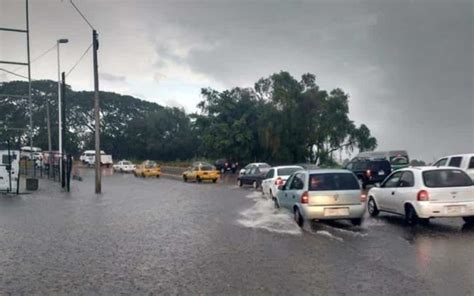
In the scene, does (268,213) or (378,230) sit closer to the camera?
Result: (378,230)

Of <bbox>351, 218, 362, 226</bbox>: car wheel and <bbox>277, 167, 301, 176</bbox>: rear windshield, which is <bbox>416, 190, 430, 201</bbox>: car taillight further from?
<bbox>277, 167, 301, 176</bbox>: rear windshield

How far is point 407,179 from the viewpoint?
14219 mm

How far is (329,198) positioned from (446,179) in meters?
2.87

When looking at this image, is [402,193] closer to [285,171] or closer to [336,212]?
[336,212]

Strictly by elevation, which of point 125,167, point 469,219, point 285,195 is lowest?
point 469,219

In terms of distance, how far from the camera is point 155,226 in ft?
49.0

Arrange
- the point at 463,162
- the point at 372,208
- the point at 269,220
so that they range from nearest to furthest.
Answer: the point at 269,220 → the point at 372,208 → the point at 463,162

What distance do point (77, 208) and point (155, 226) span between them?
7.01 meters

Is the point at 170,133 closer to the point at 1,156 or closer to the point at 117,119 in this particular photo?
the point at 117,119

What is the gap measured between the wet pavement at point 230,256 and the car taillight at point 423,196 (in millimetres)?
724

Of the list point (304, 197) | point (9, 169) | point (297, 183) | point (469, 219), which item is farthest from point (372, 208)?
point (9, 169)

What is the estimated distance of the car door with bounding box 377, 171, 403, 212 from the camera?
585 inches

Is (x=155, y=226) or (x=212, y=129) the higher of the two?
(x=212, y=129)

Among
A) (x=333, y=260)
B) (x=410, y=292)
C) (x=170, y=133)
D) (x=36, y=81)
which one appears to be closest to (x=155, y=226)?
(x=333, y=260)
